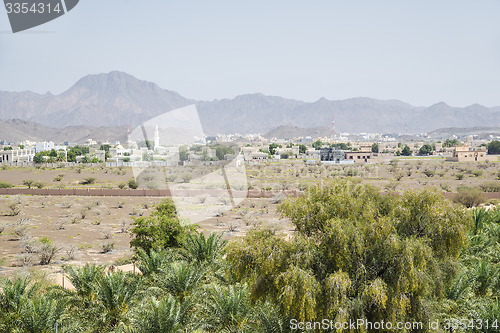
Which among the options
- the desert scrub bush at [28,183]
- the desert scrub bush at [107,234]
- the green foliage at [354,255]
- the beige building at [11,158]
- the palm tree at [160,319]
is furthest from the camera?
the beige building at [11,158]

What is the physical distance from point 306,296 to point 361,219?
2458mm

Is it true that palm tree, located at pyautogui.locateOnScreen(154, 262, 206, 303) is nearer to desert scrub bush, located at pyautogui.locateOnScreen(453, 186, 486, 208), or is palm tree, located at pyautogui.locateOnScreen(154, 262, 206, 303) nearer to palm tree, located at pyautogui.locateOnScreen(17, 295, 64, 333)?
palm tree, located at pyautogui.locateOnScreen(17, 295, 64, 333)

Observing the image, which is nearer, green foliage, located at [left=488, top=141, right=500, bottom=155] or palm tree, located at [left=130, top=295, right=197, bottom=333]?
palm tree, located at [left=130, top=295, right=197, bottom=333]

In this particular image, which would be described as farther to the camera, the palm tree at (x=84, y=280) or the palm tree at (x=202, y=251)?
the palm tree at (x=202, y=251)

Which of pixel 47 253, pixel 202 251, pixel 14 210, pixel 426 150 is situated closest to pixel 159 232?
A: pixel 202 251

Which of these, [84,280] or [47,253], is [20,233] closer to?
[47,253]

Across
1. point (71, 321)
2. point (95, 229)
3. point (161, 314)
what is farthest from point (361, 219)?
point (95, 229)

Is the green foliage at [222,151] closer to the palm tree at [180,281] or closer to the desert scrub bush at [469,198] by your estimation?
the desert scrub bush at [469,198]

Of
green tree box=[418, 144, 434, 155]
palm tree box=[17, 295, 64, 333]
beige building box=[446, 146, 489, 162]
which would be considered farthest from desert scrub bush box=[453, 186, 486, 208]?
green tree box=[418, 144, 434, 155]

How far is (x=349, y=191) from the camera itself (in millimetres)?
11664

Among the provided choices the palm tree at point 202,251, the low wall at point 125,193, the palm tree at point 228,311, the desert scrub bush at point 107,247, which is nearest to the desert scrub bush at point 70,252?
the desert scrub bush at point 107,247

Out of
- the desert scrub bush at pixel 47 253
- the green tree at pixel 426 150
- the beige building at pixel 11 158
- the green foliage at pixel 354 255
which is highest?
the green foliage at pixel 354 255

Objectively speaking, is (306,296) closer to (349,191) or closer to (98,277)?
(349,191)

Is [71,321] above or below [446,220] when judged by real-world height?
below
